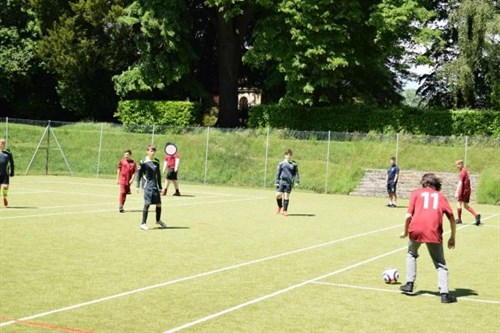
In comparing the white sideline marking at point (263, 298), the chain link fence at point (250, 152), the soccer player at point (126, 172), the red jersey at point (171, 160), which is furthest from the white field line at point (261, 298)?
the chain link fence at point (250, 152)

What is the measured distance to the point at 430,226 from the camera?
10.8 metres

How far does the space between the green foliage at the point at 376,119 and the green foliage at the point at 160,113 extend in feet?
13.9

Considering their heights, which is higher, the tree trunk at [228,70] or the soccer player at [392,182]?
the tree trunk at [228,70]

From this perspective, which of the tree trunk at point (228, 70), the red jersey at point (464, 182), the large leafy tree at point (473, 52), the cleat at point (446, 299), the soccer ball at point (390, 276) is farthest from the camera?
the tree trunk at point (228, 70)

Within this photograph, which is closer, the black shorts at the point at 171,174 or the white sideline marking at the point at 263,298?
the white sideline marking at the point at 263,298

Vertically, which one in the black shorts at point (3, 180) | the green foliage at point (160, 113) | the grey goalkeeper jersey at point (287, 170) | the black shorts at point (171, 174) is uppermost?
the green foliage at point (160, 113)

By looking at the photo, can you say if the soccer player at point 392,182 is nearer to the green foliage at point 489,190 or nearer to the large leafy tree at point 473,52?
the green foliage at point 489,190

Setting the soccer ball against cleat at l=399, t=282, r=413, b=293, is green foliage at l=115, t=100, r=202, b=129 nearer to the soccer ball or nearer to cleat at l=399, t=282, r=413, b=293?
the soccer ball

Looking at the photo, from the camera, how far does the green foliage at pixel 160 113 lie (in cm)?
5050

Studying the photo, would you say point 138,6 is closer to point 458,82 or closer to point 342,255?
point 458,82

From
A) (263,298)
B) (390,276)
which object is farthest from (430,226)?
(263,298)

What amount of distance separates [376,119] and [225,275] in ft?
118

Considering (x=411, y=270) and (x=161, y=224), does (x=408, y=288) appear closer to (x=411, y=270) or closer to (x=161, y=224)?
(x=411, y=270)

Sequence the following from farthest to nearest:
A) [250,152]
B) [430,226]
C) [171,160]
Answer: [250,152] < [171,160] < [430,226]
